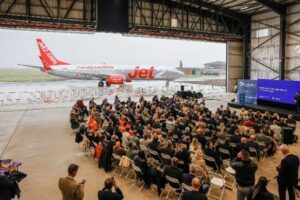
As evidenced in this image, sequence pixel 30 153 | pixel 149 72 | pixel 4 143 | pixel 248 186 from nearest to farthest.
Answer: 1. pixel 248 186
2. pixel 30 153
3. pixel 4 143
4. pixel 149 72

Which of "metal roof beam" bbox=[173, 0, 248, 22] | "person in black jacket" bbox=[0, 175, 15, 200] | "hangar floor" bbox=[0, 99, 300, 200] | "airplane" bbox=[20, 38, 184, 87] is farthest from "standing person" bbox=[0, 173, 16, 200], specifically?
"airplane" bbox=[20, 38, 184, 87]

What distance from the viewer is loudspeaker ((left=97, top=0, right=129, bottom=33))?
774 inches

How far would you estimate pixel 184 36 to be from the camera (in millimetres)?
24500

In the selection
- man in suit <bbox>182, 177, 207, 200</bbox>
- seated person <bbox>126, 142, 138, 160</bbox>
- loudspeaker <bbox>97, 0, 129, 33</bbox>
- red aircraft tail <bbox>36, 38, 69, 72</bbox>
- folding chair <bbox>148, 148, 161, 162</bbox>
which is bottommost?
folding chair <bbox>148, 148, 161, 162</bbox>

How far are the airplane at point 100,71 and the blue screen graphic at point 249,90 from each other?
46.0ft

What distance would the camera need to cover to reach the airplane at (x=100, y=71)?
99.3ft

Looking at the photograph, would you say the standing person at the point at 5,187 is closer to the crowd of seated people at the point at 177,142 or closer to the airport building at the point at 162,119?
the airport building at the point at 162,119

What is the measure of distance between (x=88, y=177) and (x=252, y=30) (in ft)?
76.2

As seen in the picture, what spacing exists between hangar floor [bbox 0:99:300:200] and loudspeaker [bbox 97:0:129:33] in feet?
26.3

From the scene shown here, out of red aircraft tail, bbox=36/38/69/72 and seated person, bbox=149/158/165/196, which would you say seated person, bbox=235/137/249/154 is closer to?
seated person, bbox=149/158/165/196

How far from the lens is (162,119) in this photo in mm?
10773

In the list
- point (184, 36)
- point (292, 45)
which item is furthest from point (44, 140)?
point (292, 45)

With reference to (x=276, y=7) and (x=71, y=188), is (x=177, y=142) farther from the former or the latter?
(x=276, y=7)

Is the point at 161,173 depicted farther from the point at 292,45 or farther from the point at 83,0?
the point at 292,45
